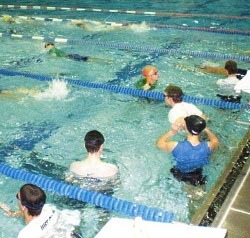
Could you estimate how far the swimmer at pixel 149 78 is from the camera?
6198mm

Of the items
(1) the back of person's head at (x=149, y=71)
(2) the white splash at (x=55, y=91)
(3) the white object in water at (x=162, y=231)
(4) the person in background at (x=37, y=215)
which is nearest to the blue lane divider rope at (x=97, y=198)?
(4) the person in background at (x=37, y=215)

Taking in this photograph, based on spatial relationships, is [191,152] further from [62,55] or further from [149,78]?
[62,55]

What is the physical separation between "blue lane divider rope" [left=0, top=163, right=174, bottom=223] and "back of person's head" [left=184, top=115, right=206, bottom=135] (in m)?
0.96

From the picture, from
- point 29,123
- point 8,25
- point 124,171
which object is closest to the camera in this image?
point 124,171

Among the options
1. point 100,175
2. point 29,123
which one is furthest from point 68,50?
point 100,175

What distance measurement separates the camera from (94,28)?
12070 mm

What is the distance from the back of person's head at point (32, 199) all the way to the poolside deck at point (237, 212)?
1411mm

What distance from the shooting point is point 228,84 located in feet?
19.9

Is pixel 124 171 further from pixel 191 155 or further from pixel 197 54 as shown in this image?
pixel 197 54

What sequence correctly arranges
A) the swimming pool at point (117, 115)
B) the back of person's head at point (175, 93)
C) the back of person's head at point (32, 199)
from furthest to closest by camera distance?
the back of person's head at point (175, 93)
the swimming pool at point (117, 115)
the back of person's head at point (32, 199)

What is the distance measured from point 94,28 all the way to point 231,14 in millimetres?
5511

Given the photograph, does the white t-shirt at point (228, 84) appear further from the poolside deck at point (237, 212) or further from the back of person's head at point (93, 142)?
the back of person's head at point (93, 142)

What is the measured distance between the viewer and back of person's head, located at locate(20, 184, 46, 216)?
267 cm

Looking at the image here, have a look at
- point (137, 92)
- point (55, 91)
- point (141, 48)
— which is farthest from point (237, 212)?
point (141, 48)
